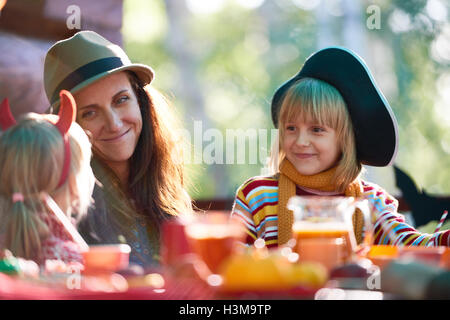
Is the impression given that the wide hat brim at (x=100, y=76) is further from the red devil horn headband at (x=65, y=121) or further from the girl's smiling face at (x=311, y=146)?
the red devil horn headband at (x=65, y=121)

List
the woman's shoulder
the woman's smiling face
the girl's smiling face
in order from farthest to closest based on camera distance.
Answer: the woman's shoulder, the girl's smiling face, the woman's smiling face

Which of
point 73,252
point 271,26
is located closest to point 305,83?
point 73,252

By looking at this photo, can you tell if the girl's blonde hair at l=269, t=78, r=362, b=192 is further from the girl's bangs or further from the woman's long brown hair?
the woman's long brown hair

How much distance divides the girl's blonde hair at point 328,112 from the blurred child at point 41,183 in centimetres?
117

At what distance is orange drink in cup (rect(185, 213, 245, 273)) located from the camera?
1.34 metres

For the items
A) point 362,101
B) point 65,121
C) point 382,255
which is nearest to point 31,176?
point 65,121

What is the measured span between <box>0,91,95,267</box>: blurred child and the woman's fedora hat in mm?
835

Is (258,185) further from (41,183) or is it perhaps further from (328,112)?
(41,183)

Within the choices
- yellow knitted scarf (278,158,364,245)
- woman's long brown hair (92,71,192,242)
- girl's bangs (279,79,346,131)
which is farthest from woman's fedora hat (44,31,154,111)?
yellow knitted scarf (278,158,364,245)

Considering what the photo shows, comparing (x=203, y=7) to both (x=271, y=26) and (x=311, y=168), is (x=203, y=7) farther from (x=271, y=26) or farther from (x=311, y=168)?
(x=311, y=168)

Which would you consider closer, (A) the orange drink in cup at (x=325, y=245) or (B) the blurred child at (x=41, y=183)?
(B) the blurred child at (x=41, y=183)

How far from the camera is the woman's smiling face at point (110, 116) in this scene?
8.05 ft

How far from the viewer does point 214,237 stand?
1.35m

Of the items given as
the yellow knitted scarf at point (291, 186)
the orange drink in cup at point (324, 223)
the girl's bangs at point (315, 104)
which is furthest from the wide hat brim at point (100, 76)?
the orange drink in cup at point (324, 223)
